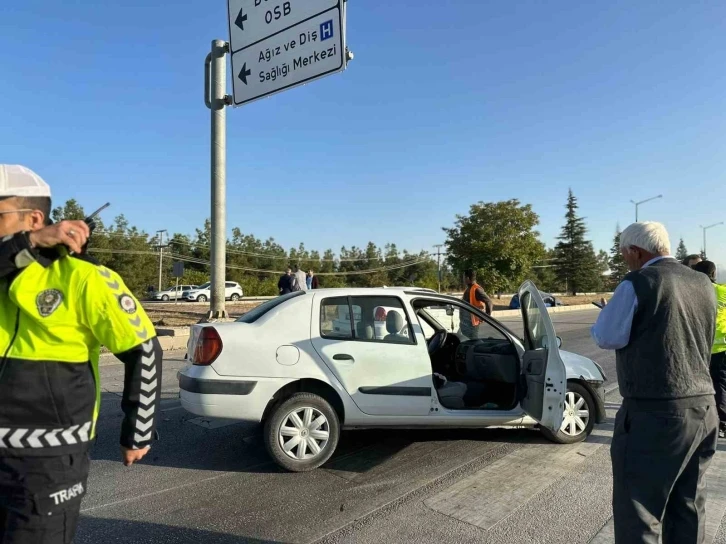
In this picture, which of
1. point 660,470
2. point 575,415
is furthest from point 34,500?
point 575,415

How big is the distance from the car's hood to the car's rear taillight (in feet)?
10.4

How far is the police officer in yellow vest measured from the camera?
1613 mm

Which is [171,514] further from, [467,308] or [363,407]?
[467,308]

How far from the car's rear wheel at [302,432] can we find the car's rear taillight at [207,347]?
2.15 ft

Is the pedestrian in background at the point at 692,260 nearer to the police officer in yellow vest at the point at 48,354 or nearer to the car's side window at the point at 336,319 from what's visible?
the car's side window at the point at 336,319

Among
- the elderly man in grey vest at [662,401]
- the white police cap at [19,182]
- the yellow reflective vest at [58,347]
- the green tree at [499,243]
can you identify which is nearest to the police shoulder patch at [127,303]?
the yellow reflective vest at [58,347]

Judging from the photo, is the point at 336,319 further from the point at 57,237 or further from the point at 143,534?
the point at 57,237

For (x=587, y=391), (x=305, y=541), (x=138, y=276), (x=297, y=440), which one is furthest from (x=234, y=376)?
(x=138, y=276)

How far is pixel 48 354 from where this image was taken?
1.66 m

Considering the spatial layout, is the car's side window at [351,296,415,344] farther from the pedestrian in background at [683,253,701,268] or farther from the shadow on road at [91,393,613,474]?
the pedestrian in background at [683,253,701,268]

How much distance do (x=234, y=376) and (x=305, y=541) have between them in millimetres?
1457

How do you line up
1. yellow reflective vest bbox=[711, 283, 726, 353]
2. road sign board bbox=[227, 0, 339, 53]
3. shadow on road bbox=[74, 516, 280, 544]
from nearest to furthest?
shadow on road bbox=[74, 516, 280, 544] < yellow reflective vest bbox=[711, 283, 726, 353] < road sign board bbox=[227, 0, 339, 53]

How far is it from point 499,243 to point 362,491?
118ft

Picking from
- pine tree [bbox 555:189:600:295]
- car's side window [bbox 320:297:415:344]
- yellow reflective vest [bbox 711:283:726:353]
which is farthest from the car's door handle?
pine tree [bbox 555:189:600:295]
